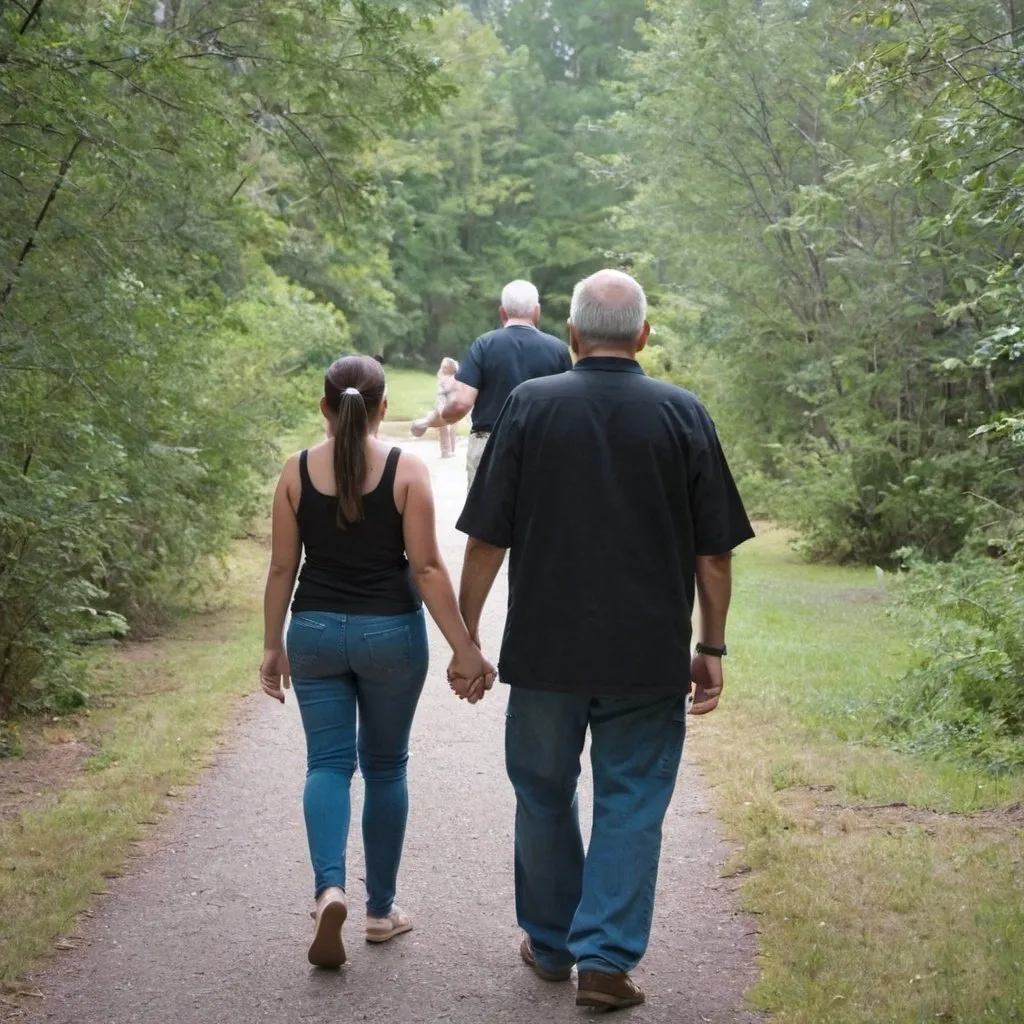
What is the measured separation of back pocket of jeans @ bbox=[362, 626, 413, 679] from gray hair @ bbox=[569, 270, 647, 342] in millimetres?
1141

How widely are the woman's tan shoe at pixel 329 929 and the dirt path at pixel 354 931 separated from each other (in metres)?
0.07

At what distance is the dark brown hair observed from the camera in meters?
4.80

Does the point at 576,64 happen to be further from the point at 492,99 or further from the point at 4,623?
the point at 4,623

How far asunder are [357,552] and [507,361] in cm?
380

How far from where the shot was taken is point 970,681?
859 cm

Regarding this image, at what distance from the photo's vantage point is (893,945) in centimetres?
494

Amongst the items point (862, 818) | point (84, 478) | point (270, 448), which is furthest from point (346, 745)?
point (270, 448)

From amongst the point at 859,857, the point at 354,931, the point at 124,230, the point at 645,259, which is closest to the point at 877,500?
the point at 645,259

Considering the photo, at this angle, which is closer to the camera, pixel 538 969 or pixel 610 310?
pixel 610 310

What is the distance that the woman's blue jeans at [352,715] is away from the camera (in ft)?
15.9

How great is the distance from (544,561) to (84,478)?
4.89 m

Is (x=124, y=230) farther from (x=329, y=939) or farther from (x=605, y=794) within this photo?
(x=605, y=794)

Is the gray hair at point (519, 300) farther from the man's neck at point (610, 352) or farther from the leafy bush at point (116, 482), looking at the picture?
the man's neck at point (610, 352)

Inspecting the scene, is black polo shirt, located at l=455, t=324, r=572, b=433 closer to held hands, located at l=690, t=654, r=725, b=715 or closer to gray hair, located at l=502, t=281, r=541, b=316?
gray hair, located at l=502, t=281, r=541, b=316
